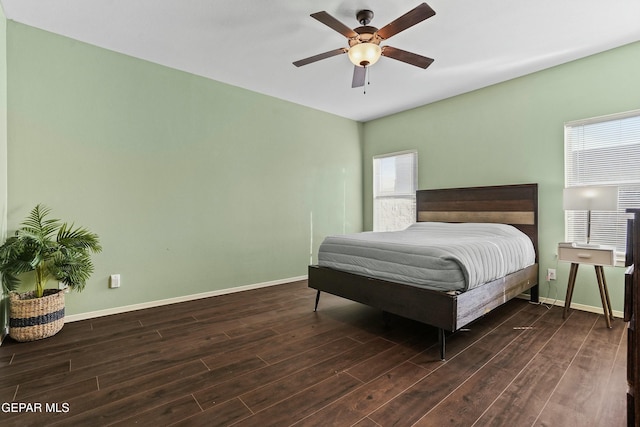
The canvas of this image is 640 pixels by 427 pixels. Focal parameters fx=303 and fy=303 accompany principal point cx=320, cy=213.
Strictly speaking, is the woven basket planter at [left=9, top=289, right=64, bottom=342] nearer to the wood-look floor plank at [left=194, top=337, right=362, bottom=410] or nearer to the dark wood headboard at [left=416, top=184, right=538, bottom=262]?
the wood-look floor plank at [left=194, top=337, right=362, bottom=410]

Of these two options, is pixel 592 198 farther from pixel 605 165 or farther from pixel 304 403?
pixel 304 403

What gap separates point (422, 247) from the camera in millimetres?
2396

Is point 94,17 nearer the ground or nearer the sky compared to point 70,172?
nearer the sky

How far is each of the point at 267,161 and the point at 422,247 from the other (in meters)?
2.60

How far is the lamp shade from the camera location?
263cm

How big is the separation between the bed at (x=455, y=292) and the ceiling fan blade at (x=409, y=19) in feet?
6.08

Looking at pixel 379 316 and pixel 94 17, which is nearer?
pixel 94 17

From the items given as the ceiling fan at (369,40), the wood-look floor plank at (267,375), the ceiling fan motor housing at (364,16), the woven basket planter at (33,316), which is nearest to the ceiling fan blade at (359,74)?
the ceiling fan at (369,40)

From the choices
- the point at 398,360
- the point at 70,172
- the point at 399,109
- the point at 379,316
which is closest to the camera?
the point at 398,360

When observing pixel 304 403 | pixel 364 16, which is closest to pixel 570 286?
pixel 304 403

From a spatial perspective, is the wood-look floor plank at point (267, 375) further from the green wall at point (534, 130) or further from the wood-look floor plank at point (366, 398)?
the green wall at point (534, 130)

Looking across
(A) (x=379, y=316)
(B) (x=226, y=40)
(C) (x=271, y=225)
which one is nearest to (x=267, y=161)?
(C) (x=271, y=225)

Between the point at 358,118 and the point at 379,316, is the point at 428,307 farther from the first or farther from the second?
the point at 358,118

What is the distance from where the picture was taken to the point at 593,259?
9.00 ft
